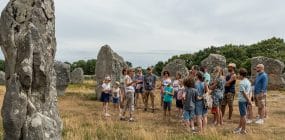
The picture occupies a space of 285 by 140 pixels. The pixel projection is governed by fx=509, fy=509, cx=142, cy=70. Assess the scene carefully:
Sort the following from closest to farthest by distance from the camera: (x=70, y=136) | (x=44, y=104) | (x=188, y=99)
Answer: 1. (x=44, y=104)
2. (x=70, y=136)
3. (x=188, y=99)

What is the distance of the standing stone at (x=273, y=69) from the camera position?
30.6m

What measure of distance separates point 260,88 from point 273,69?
16149 mm

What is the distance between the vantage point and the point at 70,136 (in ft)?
38.5

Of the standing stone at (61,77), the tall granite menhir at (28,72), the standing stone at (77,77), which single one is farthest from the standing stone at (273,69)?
the tall granite menhir at (28,72)

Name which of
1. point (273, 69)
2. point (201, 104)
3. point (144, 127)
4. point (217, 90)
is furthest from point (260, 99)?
point (273, 69)

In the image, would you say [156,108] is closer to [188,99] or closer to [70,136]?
[188,99]

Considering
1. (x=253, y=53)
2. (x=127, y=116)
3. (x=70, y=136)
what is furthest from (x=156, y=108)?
(x=253, y=53)

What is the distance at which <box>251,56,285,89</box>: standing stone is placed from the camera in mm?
30562

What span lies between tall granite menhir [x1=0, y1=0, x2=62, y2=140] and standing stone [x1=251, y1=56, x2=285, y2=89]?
2281cm

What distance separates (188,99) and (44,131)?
19.9ft

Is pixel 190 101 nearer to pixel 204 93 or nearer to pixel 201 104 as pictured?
pixel 201 104

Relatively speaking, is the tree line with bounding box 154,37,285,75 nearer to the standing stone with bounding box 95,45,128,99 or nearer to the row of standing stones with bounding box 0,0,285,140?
the standing stone with bounding box 95,45,128,99

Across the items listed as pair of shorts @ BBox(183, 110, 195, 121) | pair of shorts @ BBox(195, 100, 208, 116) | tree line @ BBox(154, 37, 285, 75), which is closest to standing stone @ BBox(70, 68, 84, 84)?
pair of shorts @ BBox(183, 110, 195, 121)

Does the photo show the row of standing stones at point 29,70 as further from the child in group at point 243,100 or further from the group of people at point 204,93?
the child in group at point 243,100
